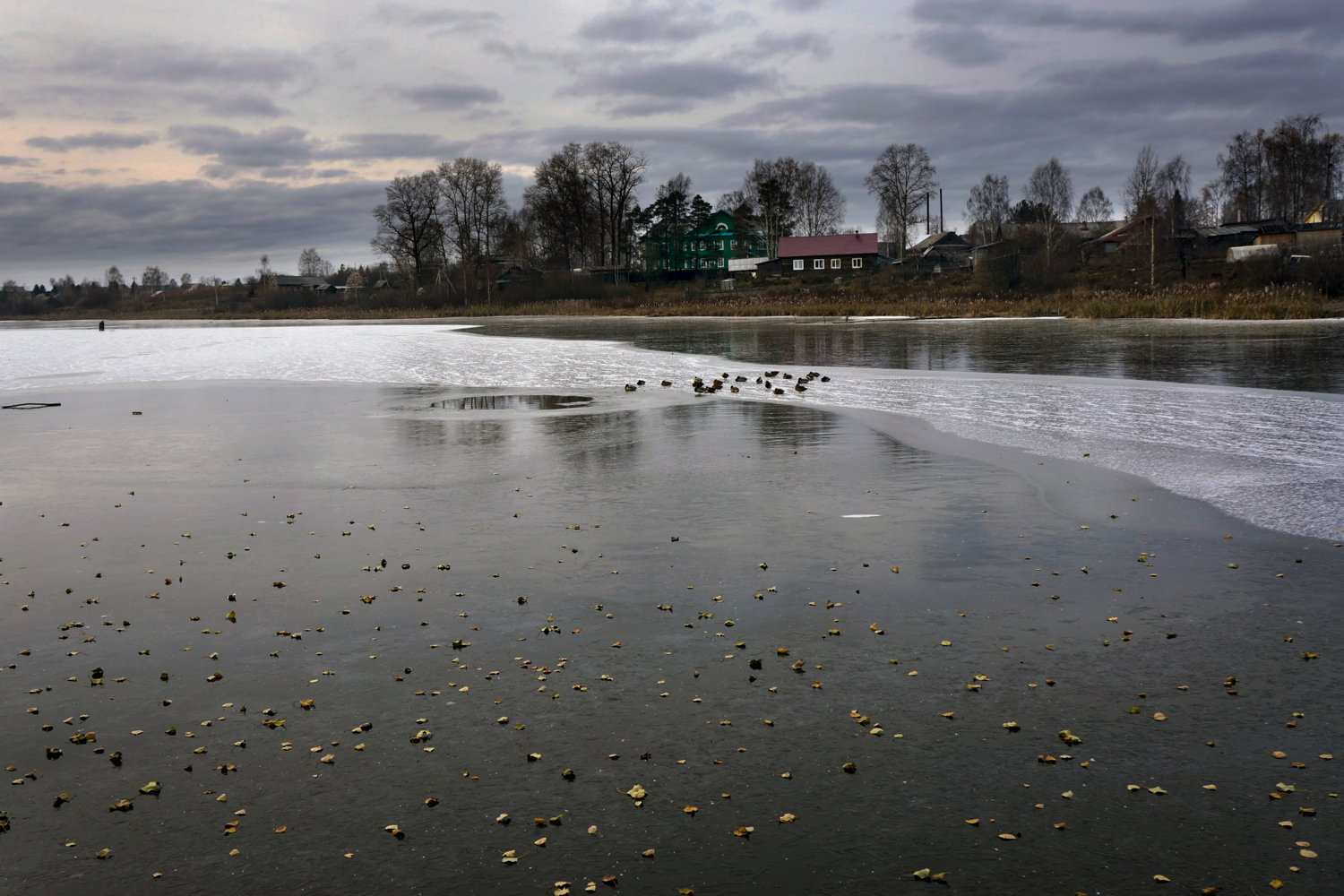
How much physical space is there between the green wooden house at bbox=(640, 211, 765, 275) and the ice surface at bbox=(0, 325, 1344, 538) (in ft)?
240

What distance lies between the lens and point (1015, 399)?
1631 cm

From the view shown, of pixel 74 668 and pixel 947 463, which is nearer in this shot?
pixel 74 668

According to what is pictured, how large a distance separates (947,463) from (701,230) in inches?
4085

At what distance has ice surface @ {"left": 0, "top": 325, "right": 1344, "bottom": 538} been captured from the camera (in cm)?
952

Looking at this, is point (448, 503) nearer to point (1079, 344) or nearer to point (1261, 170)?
point (1079, 344)

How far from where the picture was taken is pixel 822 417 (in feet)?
48.6

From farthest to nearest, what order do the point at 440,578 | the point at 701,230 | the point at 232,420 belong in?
1. the point at 701,230
2. the point at 232,420
3. the point at 440,578

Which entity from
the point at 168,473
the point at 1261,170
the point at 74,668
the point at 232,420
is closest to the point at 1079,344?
the point at 232,420

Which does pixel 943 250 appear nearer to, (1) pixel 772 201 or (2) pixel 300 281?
(1) pixel 772 201

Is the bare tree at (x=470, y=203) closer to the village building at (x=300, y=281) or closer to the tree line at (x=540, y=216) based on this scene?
the tree line at (x=540, y=216)

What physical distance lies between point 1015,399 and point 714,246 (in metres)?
98.5

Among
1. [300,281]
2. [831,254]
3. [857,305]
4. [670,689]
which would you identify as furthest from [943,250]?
[670,689]

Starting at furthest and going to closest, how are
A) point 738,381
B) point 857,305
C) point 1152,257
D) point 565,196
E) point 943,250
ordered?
point 943,250, point 565,196, point 1152,257, point 857,305, point 738,381

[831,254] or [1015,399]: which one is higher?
[831,254]
